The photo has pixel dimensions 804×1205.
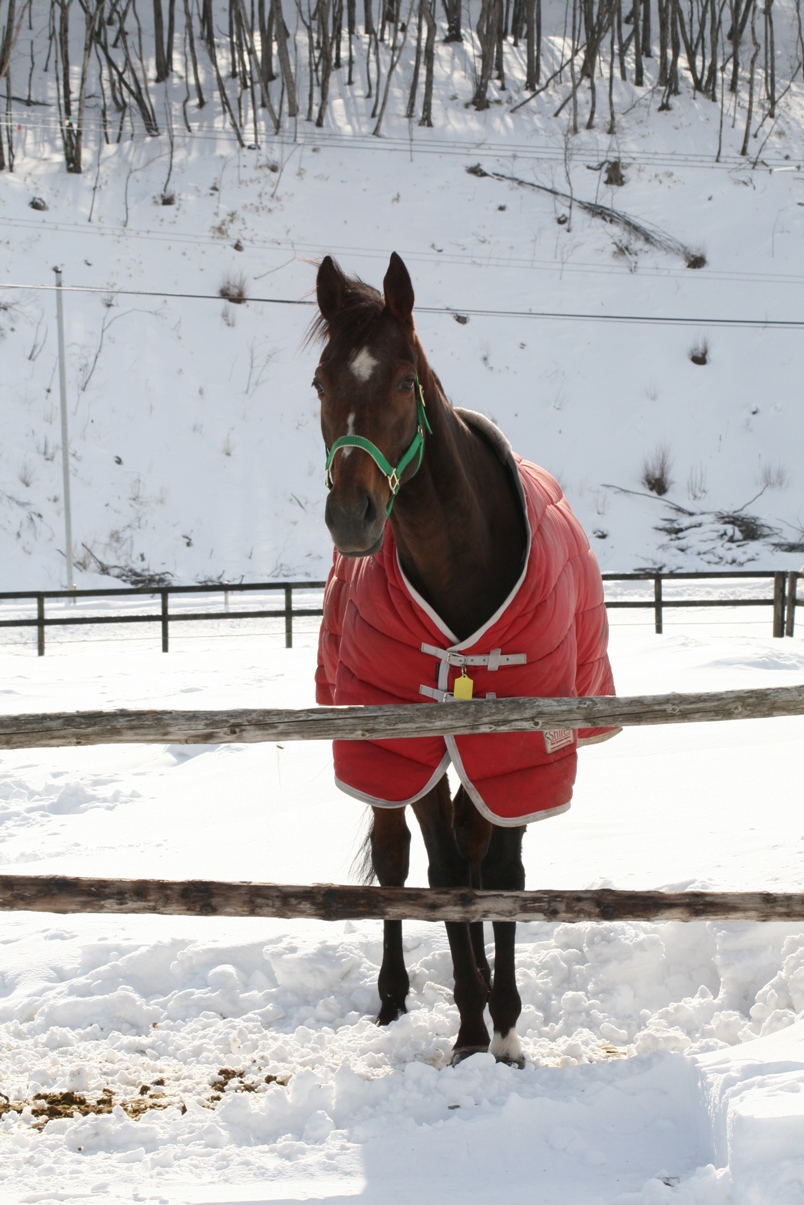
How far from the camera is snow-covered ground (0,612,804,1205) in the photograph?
7.75ft

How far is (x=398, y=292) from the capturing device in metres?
2.93

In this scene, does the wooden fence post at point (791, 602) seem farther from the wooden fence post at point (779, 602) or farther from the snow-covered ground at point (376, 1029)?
the snow-covered ground at point (376, 1029)

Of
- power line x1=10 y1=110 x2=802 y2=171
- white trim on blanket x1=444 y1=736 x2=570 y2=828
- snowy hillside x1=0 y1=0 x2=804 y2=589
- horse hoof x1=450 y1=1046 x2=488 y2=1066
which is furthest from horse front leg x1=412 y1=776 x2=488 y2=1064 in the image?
power line x1=10 y1=110 x2=802 y2=171

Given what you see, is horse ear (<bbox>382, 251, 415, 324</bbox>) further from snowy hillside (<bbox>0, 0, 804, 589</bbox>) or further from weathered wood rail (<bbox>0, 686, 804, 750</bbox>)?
snowy hillside (<bbox>0, 0, 804, 589</bbox>)

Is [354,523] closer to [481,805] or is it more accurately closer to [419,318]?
[481,805]

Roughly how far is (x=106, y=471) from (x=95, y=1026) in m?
16.6

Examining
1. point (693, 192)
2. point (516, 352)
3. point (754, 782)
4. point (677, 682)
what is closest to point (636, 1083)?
point (754, 782)

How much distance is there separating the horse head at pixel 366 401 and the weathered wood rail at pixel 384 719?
520 millimetres

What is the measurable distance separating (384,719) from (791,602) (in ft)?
32.9

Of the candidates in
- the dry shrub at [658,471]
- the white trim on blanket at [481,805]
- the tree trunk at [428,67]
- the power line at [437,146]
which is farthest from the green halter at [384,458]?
the tree trunk at [428,67]

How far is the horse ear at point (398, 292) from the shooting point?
114 inches

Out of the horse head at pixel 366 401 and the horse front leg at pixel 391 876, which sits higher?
the horse head at pixel 366 401

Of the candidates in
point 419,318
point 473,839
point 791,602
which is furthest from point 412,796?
point 419,318

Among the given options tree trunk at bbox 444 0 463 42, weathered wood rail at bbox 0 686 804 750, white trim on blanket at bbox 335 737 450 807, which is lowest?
white trim on blanket at bbox 335 737 450 807
